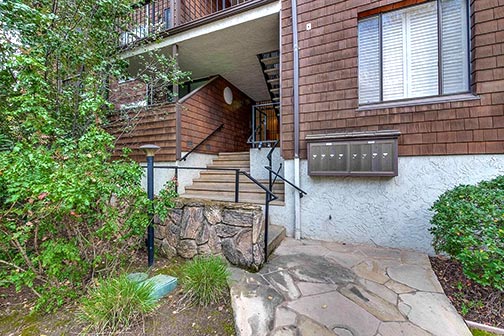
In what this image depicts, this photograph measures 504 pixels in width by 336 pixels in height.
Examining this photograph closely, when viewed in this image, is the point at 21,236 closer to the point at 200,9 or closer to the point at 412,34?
the point at 412,34

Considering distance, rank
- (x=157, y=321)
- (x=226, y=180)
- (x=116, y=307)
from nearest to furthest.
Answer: (x=116, y=307) → (x=157, y=321) → (x=226, y=180)

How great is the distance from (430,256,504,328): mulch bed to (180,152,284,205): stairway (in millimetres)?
2414

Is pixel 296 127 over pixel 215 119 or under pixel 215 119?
under

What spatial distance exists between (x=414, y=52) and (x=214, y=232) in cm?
402

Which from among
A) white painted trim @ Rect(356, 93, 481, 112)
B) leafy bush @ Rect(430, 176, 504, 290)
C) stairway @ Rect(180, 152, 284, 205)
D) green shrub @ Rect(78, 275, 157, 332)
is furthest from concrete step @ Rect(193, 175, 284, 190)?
green shrub @ Rect(78, 275, 157, 332)

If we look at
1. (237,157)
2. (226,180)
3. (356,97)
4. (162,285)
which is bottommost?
(162,285)

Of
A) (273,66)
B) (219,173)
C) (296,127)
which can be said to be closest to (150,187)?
(296,127)

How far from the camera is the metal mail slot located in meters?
3.30

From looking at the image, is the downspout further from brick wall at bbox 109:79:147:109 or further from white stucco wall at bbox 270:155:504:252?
brick wall at bbox 109:79:147:109

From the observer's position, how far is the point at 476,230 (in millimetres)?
2117

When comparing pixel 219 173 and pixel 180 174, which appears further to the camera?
pixel 219 173

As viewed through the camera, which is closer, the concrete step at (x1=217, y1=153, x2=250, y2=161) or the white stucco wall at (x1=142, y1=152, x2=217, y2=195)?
the white stucco wall at (x1=142, y1=152, x2=217, y2=195)

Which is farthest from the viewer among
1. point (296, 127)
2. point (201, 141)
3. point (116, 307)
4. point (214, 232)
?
point (201, 141)

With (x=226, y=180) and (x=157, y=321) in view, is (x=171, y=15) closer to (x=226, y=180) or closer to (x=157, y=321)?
(x=226, y=180)
